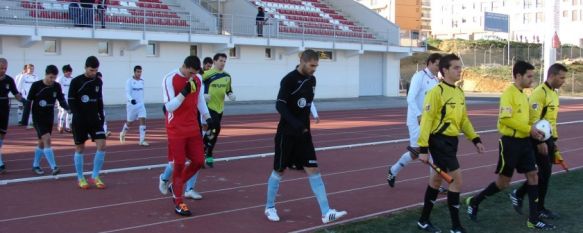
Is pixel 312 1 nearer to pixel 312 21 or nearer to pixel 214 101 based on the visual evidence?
pixel 312 21

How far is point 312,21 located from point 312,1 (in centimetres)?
359

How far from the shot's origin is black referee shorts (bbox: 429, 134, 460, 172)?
630 cm

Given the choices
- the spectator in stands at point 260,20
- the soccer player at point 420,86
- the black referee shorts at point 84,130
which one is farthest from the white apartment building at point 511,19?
the black referee shorts at point 84,130

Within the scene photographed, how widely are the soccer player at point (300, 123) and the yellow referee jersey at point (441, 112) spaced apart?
1245 millimetres

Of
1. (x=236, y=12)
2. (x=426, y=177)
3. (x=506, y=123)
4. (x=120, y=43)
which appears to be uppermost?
(x=236, y=12)

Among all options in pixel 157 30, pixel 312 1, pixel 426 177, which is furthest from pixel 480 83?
pixel 426 177

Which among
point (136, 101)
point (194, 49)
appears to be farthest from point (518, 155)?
point (194, 49)

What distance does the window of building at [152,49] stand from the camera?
30.5 m

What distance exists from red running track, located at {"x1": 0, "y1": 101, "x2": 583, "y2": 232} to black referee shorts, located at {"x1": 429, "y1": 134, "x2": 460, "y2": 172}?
1537 mm

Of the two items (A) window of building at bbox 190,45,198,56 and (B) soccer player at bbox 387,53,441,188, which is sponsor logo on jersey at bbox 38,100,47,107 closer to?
(B) soccer player at bbox 387,53,441,188

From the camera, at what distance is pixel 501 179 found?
23.1 feet

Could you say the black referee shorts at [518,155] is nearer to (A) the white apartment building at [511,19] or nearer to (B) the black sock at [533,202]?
(B) the black sock at [533,202]

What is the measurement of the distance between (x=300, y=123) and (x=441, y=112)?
1.44 m

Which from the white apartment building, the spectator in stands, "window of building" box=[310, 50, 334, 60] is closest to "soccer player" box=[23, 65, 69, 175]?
the spectator in stands
